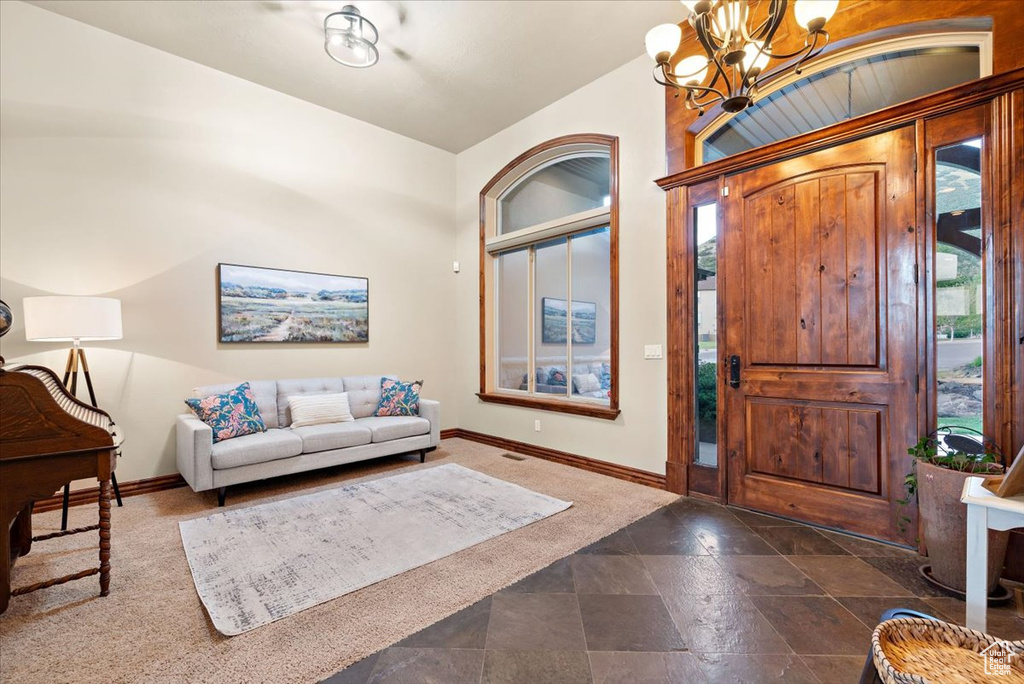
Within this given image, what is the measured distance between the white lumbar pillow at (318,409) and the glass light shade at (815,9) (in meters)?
4.16

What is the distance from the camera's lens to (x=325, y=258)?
459 centimetres

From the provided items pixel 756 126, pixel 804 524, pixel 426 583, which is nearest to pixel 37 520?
pixel 426 583

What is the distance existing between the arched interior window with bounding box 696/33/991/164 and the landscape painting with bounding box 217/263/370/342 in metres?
3.68

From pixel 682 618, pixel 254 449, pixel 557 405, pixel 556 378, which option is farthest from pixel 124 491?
pixel 682 618

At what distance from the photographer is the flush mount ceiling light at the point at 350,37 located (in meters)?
3.19

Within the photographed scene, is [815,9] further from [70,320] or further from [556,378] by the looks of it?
[70,320]

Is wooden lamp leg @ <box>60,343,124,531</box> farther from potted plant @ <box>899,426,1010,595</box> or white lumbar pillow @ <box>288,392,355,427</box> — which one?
potted plant @ <box>899,426,1010,595</box>

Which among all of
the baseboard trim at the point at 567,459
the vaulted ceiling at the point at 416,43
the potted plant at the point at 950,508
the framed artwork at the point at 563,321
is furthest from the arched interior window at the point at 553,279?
the potted plant at the point at 950,508

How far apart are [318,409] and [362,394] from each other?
0.57 m

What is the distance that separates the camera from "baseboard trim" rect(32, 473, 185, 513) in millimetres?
3176

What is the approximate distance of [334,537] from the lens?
8.64ft

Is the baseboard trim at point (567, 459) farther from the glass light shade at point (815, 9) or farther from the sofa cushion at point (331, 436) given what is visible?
the glass light shade at point (815, 9)

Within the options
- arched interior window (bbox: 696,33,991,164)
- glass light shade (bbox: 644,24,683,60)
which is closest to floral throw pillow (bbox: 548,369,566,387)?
arched interior window (bbox: 696,33,991,164)

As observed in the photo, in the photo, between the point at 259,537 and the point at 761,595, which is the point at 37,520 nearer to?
the point at 259,537
